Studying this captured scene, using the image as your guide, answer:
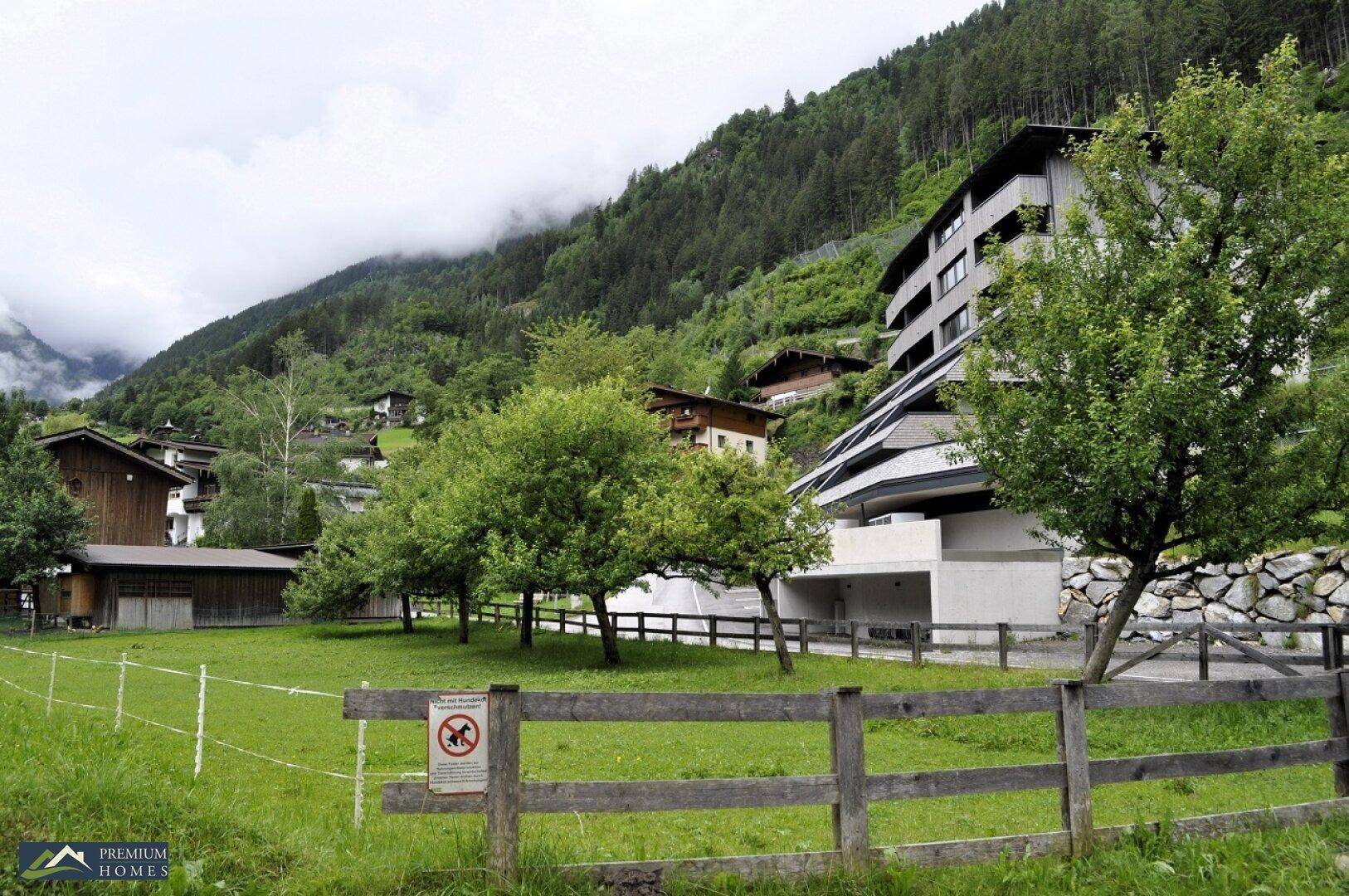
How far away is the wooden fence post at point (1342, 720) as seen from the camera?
6805mm

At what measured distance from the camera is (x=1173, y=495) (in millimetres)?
14133

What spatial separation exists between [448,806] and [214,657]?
94.0ft

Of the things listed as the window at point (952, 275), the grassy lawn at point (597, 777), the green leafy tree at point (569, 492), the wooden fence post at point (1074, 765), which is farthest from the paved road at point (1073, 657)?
the window at point (952, 275)

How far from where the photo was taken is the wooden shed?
135ft

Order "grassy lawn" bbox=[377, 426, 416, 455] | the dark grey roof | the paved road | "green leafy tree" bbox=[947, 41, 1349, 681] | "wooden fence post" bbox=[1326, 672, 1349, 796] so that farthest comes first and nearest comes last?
1. "grassy lawn" bbox=[377, 426, 416, 455]
2. the dark grey roof
3. the paved road
4. "green leafy tree" bbox=[947, 41, 1349, 681]
5. "wooden fence post" bbox=[1326, 672, 1349, 796]

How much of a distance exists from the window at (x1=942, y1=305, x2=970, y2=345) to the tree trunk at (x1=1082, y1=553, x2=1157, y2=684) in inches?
1159

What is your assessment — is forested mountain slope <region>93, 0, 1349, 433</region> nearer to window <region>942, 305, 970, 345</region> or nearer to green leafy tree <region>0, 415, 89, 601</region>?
window <region>942, 305, 970, 345</region>

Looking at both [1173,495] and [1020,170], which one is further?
[1020,170]

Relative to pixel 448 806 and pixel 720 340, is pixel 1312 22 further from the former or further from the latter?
pixel 448 806

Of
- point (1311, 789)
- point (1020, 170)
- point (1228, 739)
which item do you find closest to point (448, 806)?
point (1311, 789)

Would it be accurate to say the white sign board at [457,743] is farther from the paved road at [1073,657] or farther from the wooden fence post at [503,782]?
the paved road at [1073,657]

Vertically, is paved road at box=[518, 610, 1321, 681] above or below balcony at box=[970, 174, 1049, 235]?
below

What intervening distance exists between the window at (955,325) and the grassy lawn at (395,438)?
85443 millimetres

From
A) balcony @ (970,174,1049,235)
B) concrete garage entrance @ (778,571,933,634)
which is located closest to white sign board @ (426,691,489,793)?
concrete garage entrance @ (778,571,933,634)
